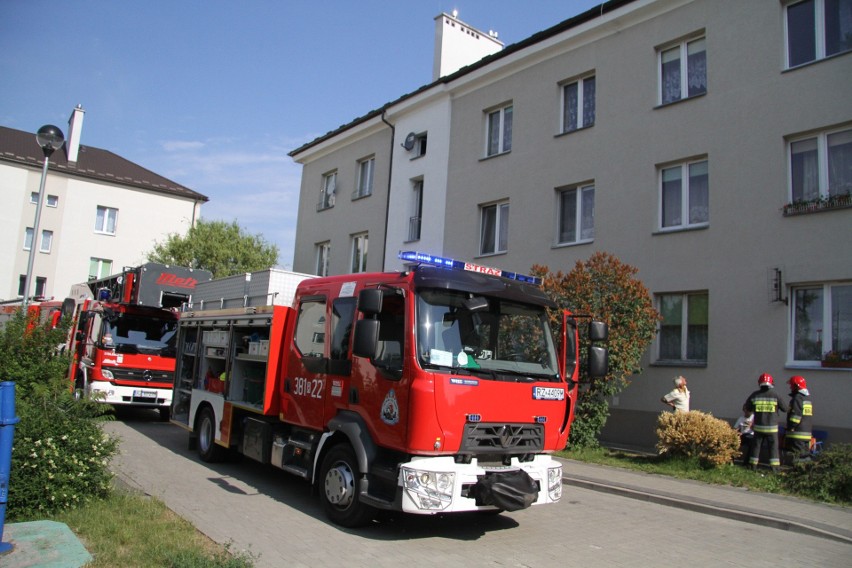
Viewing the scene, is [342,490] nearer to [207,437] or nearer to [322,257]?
[207,437]

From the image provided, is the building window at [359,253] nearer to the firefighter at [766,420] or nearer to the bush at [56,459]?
the firefighter at [766,420]

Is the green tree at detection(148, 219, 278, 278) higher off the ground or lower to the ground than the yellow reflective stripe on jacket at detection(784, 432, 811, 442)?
higher

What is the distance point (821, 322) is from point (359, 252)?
1483 centimetres

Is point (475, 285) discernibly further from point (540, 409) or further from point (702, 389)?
point (702, 389)

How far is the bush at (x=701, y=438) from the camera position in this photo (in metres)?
10.1

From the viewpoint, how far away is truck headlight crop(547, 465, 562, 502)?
6.49 metres

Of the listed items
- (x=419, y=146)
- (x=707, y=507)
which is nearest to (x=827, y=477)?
(x=707, y=507)

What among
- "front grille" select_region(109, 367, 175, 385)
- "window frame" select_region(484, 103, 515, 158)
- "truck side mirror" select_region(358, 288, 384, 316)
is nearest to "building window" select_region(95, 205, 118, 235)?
"front grille" select_region(109, 367, 175, 385)

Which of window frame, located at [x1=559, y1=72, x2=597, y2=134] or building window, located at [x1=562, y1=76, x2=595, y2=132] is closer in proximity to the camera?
window frame, located at [x1=559, y1=72, x2=597, y2=134]

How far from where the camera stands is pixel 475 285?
650 cm

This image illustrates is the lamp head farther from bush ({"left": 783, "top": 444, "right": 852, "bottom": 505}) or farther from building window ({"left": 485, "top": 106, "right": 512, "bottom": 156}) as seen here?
bush ({"left": 783, "top": 444, "right": 852, "bottom": 505})

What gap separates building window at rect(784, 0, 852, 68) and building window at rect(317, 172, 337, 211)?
1582 cm

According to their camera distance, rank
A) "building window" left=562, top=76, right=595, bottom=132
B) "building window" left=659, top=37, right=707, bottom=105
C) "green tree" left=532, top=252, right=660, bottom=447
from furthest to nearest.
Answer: "building window" left=562, top=76, right=595, bottom=132
"building window" left=659, top=37, right=707, bottom=105
"green tree" left=532, top=252, right=660, bottom=447

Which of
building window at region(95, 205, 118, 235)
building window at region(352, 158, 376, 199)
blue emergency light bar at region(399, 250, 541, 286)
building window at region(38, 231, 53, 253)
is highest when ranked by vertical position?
building window at region(95, 205, 118, 235)
